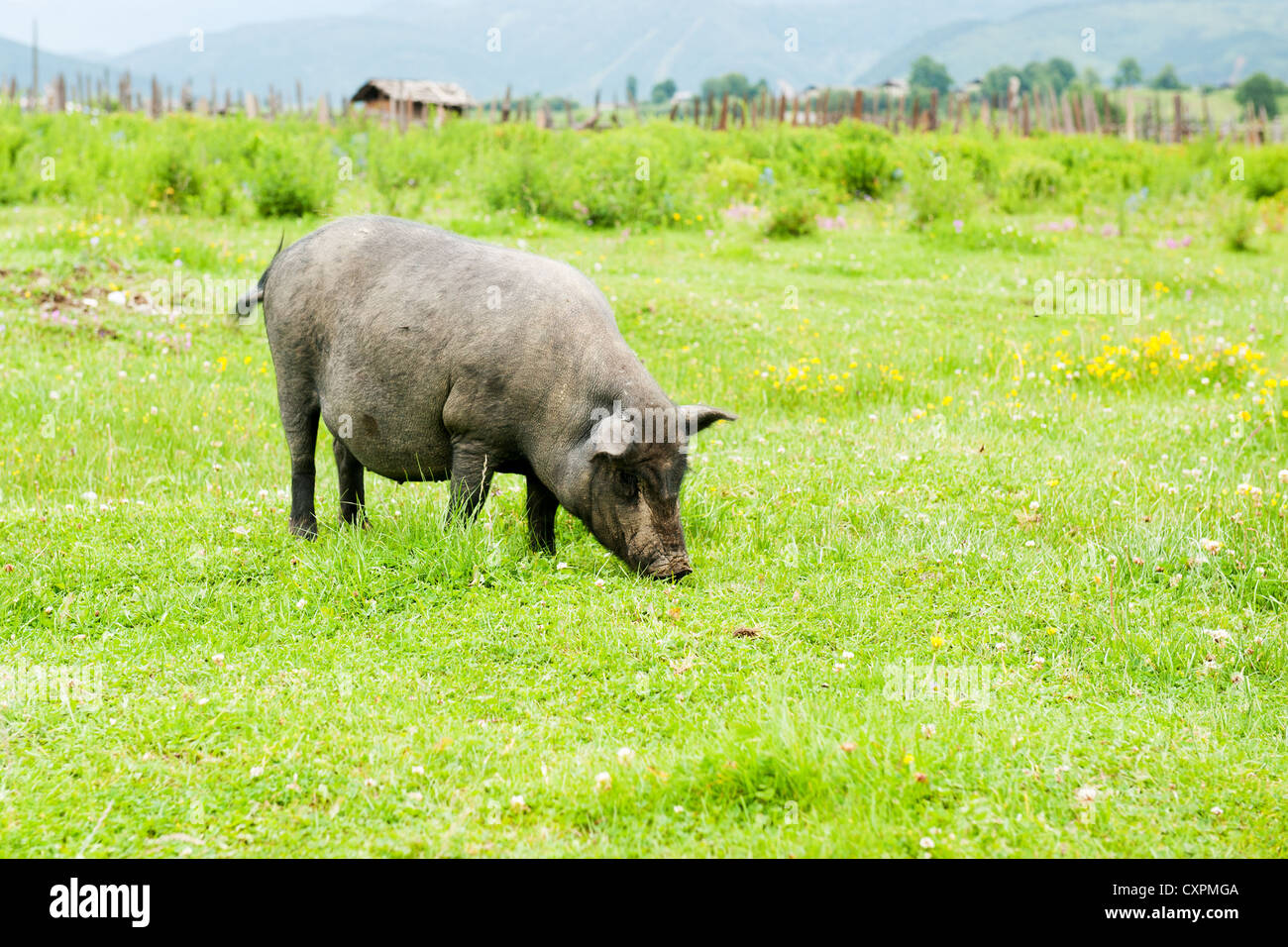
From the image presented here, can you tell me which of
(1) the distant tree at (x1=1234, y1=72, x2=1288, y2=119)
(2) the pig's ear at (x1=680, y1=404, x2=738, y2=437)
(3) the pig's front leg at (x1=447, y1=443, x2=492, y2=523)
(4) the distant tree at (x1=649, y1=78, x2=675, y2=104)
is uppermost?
(4) the distant tree at (x1=649, y1=78, x2=675, y2=104)

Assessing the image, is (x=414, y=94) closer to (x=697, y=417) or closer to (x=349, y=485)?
(x=349, y=485)

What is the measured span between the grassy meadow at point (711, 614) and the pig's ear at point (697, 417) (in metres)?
0.78

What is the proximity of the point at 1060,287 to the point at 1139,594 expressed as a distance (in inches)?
381

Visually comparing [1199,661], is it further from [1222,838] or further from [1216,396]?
[1216,396]

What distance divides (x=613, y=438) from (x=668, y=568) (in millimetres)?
733

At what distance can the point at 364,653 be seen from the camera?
4.64m

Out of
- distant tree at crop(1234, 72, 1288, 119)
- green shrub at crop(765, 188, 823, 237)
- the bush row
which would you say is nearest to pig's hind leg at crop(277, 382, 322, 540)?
the bush row

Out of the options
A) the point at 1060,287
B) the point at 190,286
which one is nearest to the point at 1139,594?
the point at 1060,287

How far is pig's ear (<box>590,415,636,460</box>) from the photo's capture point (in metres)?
4.98

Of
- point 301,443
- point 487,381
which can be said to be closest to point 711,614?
point 487,381

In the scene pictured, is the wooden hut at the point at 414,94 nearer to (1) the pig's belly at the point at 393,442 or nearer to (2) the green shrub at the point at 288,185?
(2) the green shrub at the point at 288,185

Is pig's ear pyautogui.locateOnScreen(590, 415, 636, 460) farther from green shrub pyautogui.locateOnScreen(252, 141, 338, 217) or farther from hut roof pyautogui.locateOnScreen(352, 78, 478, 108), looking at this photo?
hut roof pyautogui.locateOnScreen(352, 78, 478, 108)

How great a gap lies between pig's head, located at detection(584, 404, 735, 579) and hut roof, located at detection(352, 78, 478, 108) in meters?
45.6
